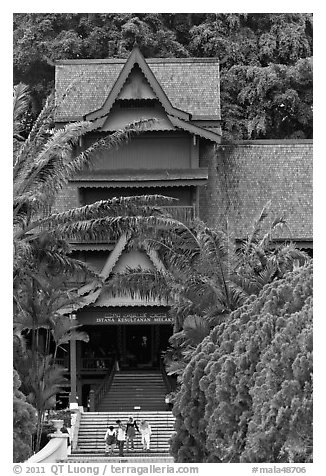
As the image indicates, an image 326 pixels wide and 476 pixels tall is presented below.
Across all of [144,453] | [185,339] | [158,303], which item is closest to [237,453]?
[185,339]

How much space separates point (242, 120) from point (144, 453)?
1696 cm

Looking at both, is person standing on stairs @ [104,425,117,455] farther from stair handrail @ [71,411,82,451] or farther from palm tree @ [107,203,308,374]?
palm tree @ [107,203,308,374]

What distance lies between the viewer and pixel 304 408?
1720 cm

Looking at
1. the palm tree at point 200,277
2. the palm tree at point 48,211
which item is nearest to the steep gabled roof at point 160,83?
the palm tree at point 200,277

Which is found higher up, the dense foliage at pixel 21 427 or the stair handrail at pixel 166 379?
the stair handrail at pixel 166 379

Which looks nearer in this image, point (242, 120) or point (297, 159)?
point (297, 159)

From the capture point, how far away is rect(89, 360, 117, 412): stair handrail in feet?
113

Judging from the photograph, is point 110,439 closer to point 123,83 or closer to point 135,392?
point 135,392

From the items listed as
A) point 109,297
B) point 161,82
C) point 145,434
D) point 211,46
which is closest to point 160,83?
point 161,82

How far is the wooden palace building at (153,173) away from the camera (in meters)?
36.1

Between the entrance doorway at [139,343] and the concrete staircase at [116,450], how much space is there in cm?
473

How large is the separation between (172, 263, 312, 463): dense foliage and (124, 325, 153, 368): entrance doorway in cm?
1501

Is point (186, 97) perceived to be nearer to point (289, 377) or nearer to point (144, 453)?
point (144, 453)

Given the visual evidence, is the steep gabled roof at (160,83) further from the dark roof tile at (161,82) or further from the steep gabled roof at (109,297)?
the steep gabled roof at (109,297)
